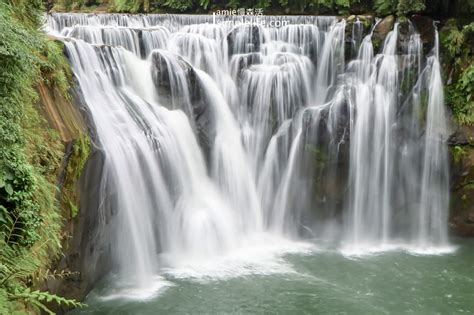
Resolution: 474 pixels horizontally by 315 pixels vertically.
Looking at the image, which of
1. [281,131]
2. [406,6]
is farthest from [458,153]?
[406,6]

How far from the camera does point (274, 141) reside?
13.7 metres

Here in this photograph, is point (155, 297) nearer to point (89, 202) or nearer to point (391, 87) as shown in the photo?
point (89, 202)

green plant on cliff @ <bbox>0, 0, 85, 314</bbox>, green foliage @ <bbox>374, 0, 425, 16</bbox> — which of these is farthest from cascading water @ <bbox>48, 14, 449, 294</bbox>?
green plant on cliff @ <bbox>0, 0, 85, 314</bbox>

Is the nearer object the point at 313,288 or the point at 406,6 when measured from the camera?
the point at 313,288

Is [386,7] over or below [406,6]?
over

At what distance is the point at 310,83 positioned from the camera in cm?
1486

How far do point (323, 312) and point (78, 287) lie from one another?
472 cm

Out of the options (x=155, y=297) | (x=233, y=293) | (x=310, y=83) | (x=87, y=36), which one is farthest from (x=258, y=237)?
(x=87, y=36)

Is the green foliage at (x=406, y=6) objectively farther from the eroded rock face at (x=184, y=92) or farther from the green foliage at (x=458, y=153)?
the eroded rock face at (x=184, y=92)

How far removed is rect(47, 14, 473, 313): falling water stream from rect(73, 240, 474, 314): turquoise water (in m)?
0.13

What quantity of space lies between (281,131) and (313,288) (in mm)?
5283

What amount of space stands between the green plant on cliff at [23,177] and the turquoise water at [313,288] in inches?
110

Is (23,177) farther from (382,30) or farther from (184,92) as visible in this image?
(382,30)

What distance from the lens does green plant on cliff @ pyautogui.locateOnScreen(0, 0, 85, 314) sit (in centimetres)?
534
